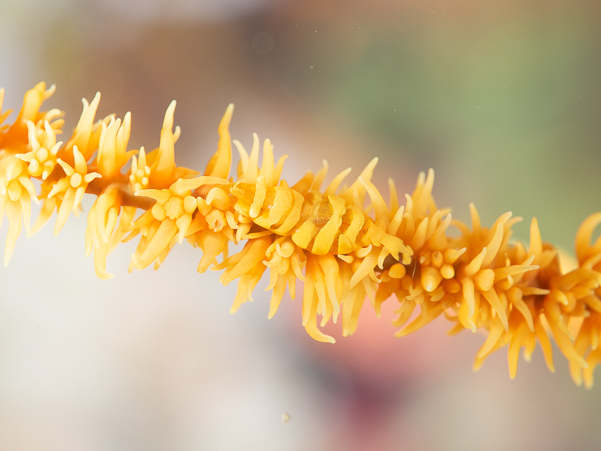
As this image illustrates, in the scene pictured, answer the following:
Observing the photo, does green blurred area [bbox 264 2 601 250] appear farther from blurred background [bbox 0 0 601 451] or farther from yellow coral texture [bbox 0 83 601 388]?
yellow coral texture [bbox 0 83 601 388]

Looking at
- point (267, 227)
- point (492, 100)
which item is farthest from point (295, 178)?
point (492, 100)

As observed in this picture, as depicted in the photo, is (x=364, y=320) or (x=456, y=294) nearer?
(x=456, y=294)

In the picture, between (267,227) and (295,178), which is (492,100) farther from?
(267,227)

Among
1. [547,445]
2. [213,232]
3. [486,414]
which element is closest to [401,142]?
[213,232]

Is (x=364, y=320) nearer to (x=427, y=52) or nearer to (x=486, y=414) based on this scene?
(x=486, y=414)

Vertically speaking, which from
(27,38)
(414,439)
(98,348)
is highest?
(27,38)

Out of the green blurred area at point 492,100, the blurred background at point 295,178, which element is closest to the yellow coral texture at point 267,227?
the blurred background at point 295,178
